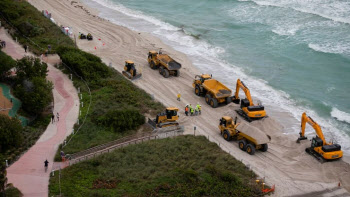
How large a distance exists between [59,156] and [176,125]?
31.8 feet

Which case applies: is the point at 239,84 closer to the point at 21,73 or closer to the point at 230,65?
the point at 230,65

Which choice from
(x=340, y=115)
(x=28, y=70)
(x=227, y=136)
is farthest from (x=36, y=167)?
(x=340, y=115)

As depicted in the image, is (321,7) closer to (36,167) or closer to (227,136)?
(227,136)

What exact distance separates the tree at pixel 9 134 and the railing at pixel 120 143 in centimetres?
404

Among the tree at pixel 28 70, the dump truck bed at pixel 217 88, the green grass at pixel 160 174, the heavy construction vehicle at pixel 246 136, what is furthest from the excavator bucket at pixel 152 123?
the tree at pixel 28 70

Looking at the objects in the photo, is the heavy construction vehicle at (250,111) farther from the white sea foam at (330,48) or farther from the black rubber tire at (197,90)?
the white sea foam at (330,48)

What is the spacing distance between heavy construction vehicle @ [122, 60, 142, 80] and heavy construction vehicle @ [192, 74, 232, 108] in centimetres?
643

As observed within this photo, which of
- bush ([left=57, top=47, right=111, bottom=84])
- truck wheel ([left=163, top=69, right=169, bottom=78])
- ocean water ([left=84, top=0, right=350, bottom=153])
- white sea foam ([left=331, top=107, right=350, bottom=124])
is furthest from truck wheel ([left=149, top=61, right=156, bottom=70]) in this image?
white sea foam ([left=331, top=107, right=350, bottom=124])

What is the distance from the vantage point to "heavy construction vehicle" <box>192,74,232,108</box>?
3909 cm

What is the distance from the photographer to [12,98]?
3819 cm

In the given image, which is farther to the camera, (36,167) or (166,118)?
(166,118)

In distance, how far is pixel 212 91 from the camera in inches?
1551

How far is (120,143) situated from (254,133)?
32.1ft

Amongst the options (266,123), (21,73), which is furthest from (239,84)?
(21,73)
